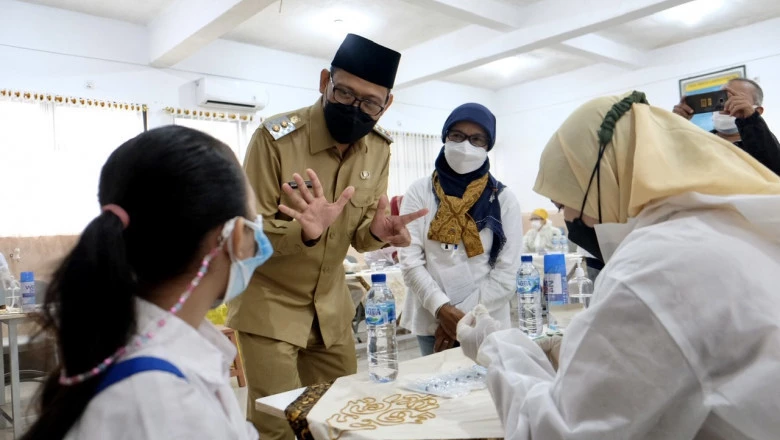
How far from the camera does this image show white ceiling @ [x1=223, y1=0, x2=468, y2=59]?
6.23m

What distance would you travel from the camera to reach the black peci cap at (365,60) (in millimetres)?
1930

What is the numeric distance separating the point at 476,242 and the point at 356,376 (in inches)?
34.1

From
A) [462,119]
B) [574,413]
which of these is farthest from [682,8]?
[574,413]

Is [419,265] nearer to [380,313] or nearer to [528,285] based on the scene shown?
[528,285]

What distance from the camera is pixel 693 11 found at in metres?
6.93

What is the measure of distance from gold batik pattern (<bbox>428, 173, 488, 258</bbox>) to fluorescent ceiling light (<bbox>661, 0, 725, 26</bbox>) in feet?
18.8

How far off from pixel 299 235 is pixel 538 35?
5.56m

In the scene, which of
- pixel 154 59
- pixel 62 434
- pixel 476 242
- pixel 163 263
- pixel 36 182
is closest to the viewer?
pixel 62 434

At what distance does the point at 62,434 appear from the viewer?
73cm

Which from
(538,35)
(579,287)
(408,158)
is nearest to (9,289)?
(579,287)

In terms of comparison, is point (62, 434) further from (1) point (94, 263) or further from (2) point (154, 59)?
(2) point (154, 59)

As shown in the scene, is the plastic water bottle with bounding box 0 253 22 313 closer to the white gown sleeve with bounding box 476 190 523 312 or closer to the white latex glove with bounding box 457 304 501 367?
the white gown sleeve with bounding box 476 190 523 312

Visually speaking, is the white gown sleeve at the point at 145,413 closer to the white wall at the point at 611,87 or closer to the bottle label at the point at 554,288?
the bottle label at the point at 554,288

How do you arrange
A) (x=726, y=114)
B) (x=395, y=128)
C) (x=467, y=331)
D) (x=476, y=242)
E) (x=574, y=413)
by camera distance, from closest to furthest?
(x=574, y=413) < (x=467, y=331) < (x=476, y=242) < (x=726, y=114) < (x=395, y=128)
